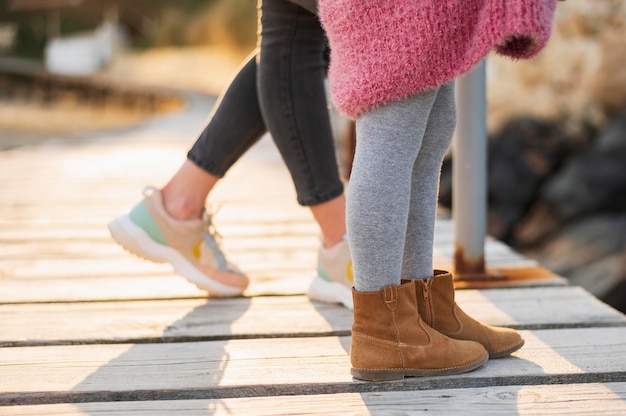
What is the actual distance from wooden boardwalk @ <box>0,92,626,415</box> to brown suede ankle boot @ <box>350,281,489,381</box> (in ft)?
0.08

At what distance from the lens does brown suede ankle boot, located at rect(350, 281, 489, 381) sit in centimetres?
118

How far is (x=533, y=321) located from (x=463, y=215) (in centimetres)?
41

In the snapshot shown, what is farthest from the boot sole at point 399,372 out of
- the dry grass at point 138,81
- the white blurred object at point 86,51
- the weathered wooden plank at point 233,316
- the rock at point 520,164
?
the white blurred object at point 86,51

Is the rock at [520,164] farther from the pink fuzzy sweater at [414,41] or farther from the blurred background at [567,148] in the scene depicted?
the pink fuzzy sweater at [414,41]

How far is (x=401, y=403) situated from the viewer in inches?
43.8

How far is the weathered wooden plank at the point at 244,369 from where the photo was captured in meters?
1.16

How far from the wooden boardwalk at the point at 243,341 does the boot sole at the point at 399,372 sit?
1cm

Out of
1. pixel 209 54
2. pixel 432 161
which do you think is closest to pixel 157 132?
pixel 432 161

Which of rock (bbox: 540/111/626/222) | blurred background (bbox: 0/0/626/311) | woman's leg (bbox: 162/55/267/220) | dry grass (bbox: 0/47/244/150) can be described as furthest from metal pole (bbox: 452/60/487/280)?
dry grass (bbox: 0/47/244/150)

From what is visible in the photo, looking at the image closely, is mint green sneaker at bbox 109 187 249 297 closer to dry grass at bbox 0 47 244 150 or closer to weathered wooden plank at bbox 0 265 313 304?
weathered wooden plank at bbox 0 265 313 304

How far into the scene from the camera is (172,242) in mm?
1636

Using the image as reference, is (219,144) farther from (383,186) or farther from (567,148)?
(567,148)

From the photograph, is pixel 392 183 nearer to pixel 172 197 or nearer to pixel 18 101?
pixel 172 197

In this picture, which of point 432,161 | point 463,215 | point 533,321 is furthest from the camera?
point 463,215
